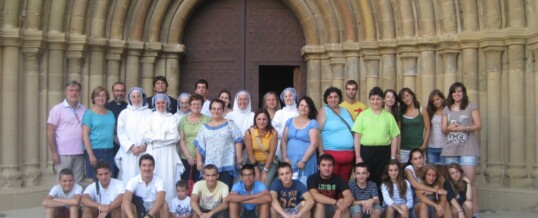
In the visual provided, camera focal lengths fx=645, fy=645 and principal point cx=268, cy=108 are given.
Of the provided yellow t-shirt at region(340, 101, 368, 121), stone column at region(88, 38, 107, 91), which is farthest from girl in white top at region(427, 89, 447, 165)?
stone column at region(88, 38, 107, 91)

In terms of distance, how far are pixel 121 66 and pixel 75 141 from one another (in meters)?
1.91

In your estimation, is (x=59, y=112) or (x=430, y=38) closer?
(x=59, y=112)

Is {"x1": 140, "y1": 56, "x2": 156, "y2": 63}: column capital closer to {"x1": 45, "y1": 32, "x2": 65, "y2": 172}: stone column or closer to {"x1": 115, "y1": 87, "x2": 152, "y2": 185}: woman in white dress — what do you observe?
{"x1": 45, "y1": 32, "x2": 65, "y2": 172}: stone column

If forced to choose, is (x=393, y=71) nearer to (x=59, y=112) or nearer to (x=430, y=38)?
(x=430, y=38)

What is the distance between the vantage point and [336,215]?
6.24 m

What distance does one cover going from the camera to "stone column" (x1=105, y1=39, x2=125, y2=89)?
28.1 feet

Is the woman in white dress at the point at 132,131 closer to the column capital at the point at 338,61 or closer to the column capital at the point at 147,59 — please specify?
the column capital at the point at 147,59

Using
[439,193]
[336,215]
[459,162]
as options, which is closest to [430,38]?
[459,162]

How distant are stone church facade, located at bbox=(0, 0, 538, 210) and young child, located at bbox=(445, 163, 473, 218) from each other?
1.49 metres

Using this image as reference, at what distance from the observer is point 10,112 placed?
7.89 m

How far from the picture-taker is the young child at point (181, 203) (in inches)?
256

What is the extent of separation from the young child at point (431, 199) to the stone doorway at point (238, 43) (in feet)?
11.2

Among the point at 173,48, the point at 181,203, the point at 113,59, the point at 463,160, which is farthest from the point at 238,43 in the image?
the point at 463,160

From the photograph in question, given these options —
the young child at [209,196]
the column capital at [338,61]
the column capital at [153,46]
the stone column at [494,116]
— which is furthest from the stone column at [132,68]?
the stone column at [494,116]
